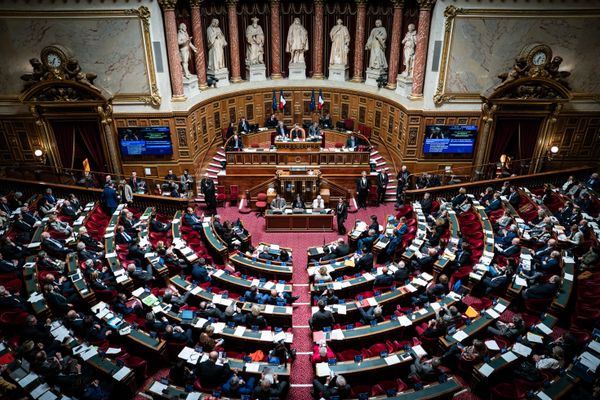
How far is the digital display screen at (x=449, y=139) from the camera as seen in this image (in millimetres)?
19312

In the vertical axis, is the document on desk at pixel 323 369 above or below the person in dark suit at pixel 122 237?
below

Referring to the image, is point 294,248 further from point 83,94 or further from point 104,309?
point 83,94

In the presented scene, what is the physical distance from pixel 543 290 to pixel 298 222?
899cm

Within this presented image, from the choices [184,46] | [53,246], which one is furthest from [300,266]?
[184,46]

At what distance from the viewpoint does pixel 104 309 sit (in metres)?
11.2

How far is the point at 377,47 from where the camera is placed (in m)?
22.6

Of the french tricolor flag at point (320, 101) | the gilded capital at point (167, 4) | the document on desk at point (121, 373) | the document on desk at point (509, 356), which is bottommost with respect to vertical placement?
the document on desk at point (121, 373)

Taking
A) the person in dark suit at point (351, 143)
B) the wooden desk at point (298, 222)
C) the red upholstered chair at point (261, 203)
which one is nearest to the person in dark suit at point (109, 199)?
the red upholstered chair at point (261, 203)

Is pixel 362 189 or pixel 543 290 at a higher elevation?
pixel 543 290

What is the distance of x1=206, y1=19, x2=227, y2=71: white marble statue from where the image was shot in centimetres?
2219

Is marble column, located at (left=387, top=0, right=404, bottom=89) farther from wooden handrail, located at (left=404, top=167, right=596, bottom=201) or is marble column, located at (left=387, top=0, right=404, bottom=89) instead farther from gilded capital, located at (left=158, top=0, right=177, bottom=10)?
gilded capital, located at (left=158, top=0, right=177, bottom=10)

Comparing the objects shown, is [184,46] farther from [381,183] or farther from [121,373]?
[121,373]

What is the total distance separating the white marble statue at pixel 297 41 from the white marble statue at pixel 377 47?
3.47 meters

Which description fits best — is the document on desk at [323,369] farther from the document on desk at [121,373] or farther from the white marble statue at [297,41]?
the white marble statue at [297,41]
